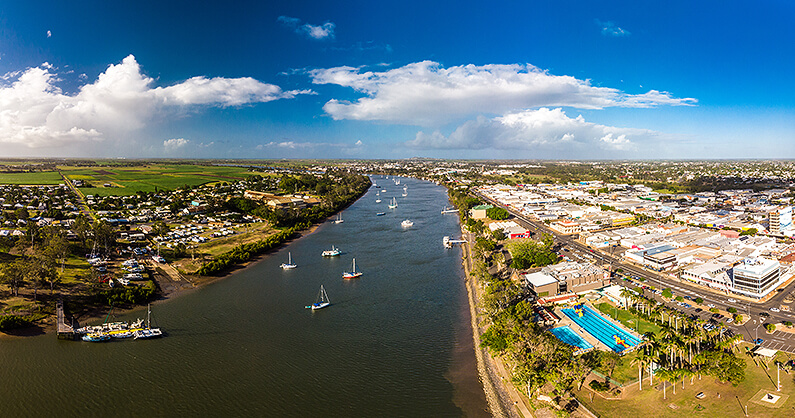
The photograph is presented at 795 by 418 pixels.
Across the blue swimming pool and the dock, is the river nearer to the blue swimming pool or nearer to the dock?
the dock

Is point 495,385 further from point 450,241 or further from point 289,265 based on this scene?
point 450,241

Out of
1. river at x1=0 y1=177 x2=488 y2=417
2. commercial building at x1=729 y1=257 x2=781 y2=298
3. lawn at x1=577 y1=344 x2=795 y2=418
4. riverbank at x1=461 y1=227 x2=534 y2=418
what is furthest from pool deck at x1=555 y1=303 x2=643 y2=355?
commercial building at x1=729 y1=257 x2=781 y2=298

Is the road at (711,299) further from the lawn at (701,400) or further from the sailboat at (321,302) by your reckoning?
the sailboat at (321,302)

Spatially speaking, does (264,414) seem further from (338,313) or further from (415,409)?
(338,313)

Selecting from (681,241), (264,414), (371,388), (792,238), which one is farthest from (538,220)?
(264,414)

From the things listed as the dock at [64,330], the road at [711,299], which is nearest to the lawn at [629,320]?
the road at [711,299]

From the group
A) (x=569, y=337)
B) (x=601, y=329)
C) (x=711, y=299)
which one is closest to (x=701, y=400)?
(x=569, y=337)
